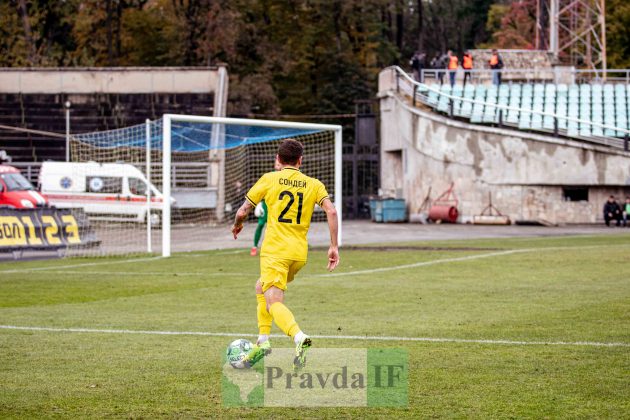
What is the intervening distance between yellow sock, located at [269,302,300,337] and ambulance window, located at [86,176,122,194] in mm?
29937

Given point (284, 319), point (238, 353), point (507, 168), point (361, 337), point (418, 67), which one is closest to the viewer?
point (284, 319)

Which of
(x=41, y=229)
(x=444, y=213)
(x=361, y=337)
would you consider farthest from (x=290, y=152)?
(x=444, y=213)

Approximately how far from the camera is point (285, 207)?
985cm

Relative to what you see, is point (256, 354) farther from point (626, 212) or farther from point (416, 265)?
point (626, 212)

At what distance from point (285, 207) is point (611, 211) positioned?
107 ft

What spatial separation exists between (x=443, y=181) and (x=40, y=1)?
3026cm

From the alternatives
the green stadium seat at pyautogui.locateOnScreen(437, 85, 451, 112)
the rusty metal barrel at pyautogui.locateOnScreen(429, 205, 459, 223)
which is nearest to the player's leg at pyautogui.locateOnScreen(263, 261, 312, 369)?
the rusty metal barrel at pyautogui.locateOnScreen(429, 205, 459, 223)

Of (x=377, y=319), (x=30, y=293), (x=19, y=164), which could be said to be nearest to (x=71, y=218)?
(x=30, y=293)

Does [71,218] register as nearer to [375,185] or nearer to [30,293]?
[30,293]

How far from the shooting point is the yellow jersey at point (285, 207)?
32.2ft

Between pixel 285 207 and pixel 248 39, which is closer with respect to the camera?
pixel 285 207

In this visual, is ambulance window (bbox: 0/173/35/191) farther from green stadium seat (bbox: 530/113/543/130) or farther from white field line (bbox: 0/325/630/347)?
white field line (bbox: 0/325/630/347)

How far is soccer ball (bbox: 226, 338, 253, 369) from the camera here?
9578 mm

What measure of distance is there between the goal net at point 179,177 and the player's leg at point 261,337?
19674 millimetres
